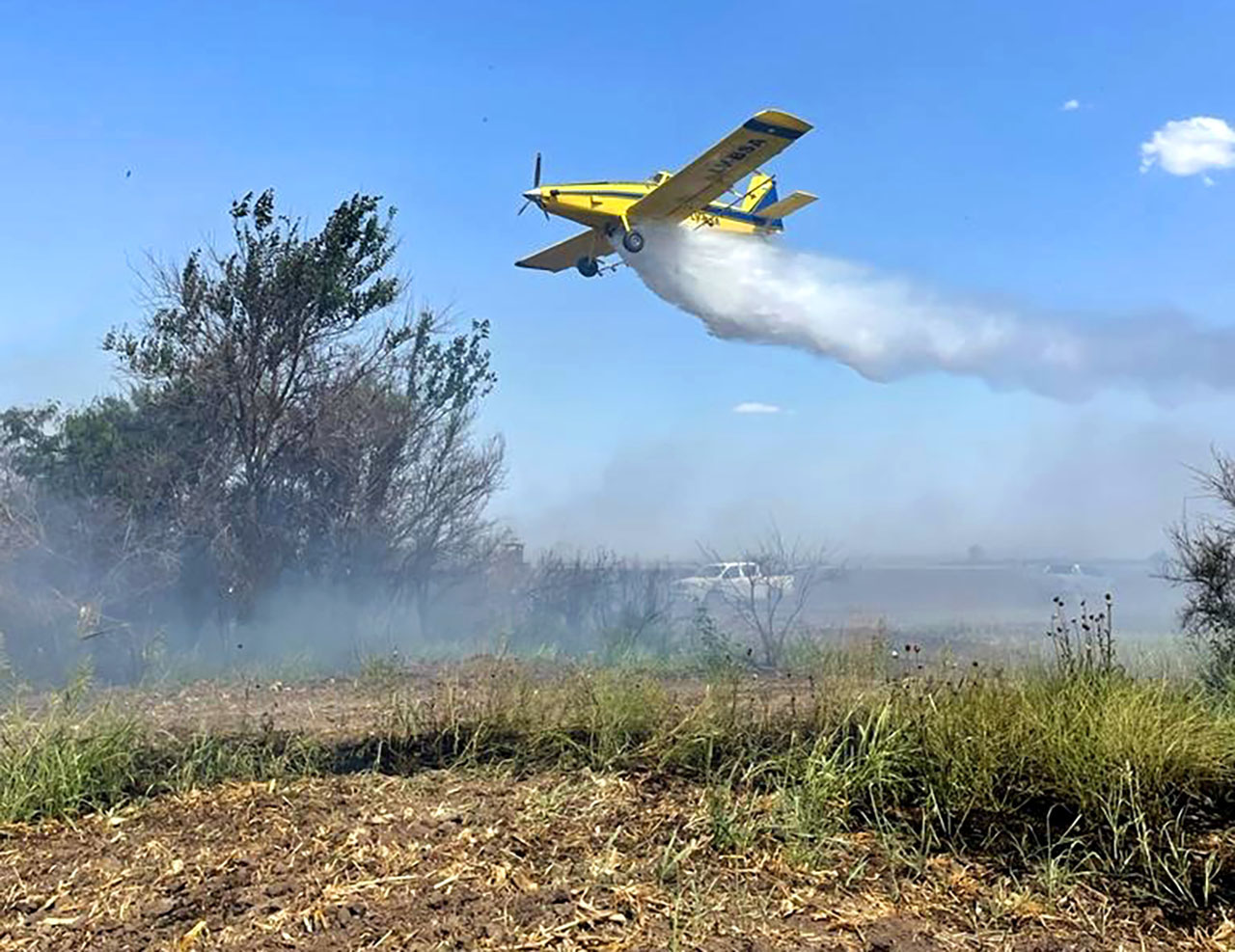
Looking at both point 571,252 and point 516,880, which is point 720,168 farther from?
point 516,880

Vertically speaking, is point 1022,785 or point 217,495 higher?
point 217,495

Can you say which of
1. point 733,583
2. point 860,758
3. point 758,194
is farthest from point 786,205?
point 860,758

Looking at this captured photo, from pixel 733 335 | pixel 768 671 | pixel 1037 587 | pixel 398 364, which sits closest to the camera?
pixel 768 671

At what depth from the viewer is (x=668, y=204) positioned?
14.7 metres

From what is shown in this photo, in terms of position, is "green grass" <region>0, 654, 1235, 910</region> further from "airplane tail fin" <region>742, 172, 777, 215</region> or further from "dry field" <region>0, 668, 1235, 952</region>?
"airplane tail fin" <region>742, 172, 777, 215</region>

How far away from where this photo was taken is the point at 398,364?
17.5 metres

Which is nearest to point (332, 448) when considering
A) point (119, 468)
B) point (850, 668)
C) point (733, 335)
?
point (119, 468)

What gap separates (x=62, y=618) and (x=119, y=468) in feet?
7.64

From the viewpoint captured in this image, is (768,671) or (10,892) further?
(768,671)

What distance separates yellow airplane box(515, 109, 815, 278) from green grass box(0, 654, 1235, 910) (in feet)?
28.5

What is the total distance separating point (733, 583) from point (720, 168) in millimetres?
6553

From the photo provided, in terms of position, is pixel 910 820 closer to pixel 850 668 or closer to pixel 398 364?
pixel 850 668

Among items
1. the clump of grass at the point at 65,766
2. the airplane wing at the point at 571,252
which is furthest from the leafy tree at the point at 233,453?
the clump of grass at the point at 65,766

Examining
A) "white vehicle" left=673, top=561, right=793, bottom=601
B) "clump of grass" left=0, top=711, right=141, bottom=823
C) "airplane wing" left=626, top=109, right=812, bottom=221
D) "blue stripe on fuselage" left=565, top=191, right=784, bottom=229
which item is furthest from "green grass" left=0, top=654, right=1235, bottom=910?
"blue stripe on fuselage" left=565, top=191, right=784, bottom=229
